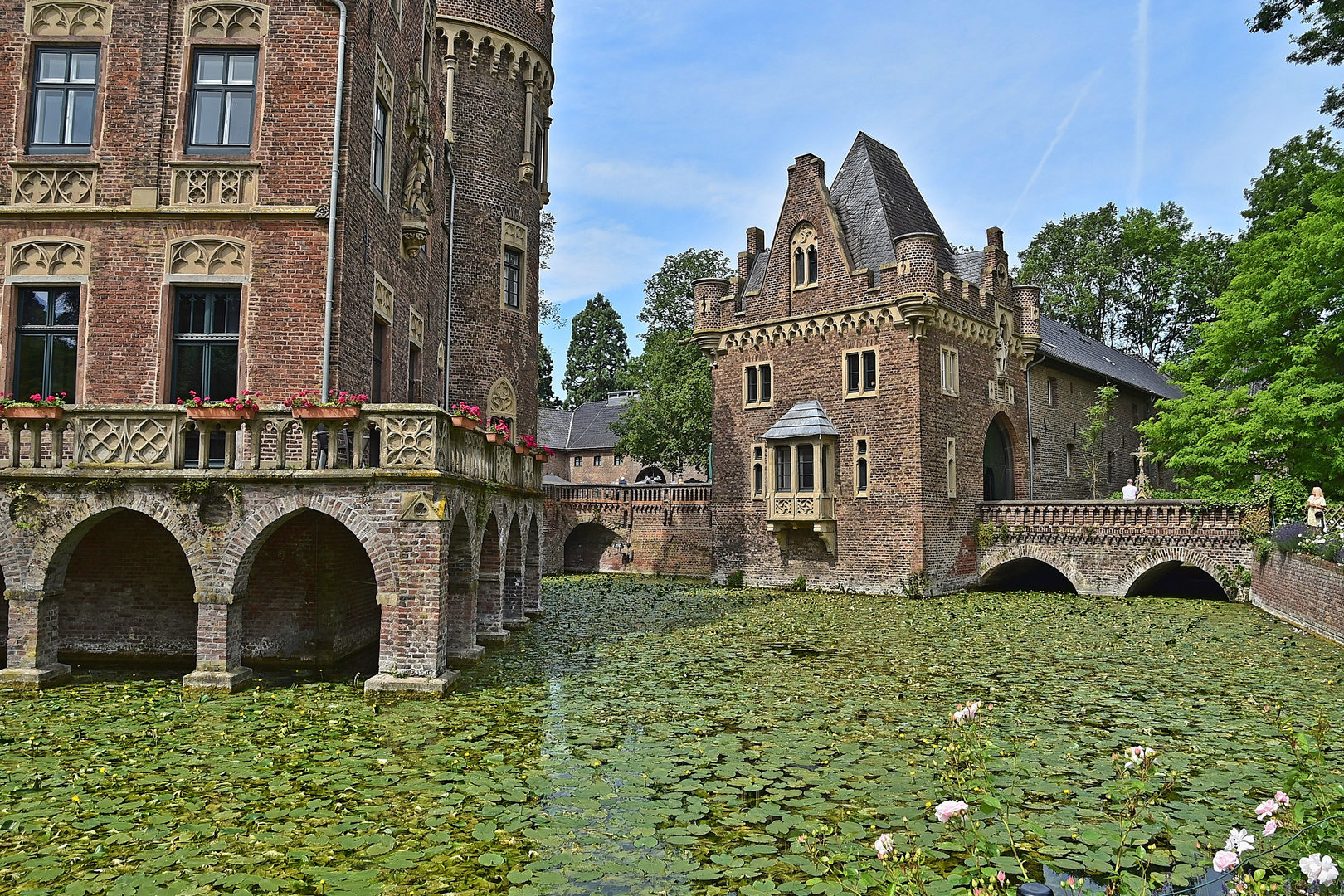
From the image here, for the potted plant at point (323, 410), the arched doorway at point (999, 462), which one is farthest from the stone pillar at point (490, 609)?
the arched doorway at point (999, 462)

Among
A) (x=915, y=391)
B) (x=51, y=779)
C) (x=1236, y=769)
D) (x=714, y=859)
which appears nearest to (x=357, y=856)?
(x=714, y=859)

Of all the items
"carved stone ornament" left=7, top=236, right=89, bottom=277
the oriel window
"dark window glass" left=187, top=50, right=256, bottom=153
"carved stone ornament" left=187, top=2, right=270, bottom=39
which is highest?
"carved stone ornament" left=187, top=2, right=270, bottom=39

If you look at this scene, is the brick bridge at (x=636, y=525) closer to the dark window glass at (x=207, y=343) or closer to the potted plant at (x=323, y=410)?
the dark window glass at (x=207, y=343)

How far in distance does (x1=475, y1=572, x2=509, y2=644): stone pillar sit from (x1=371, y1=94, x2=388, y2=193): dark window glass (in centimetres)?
639

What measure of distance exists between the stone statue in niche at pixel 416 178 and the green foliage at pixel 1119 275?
4056cm

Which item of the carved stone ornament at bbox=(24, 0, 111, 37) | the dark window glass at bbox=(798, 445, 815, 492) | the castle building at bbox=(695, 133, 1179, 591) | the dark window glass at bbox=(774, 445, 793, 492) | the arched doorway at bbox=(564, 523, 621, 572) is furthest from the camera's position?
the arched doorway at bbox=(564, 523, 621, 572)

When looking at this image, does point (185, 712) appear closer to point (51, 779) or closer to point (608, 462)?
point (51, 779)

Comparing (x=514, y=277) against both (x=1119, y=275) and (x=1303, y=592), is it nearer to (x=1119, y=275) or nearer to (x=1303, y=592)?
(x=1303, y=592)

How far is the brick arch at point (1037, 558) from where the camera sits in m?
25.1

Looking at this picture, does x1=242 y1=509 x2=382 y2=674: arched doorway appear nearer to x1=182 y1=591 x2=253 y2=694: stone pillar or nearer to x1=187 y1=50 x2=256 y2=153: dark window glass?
x1=182 y1=591 x2=253 y2=694: stone pillar

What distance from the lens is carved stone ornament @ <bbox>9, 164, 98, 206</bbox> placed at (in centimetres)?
1240

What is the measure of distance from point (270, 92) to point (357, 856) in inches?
424

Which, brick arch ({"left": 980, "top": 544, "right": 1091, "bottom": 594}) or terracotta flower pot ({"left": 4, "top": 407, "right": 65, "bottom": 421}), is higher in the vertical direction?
terracotta flower pot ({"left": 4, "top": 407, "right": 65, "bottom": 421})

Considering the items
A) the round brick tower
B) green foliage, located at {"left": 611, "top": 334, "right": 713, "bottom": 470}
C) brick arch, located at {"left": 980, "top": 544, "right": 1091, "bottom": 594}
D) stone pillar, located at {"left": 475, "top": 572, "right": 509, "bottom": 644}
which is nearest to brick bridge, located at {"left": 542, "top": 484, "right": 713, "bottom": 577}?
green foliage, located at {"left": 611, "top": 334, "right": 713, "bottom": 470}
